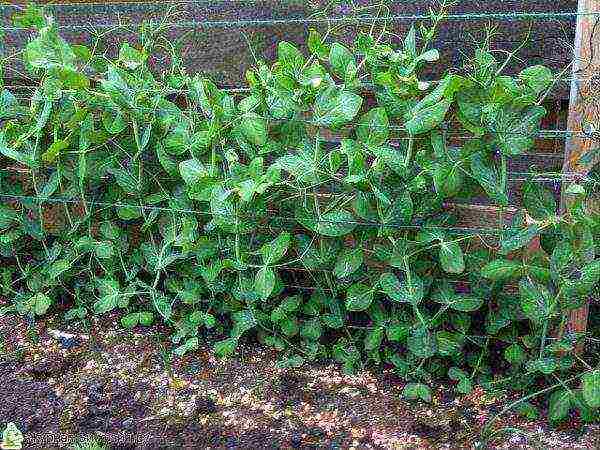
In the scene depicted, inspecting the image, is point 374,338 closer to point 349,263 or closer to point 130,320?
point 349,263

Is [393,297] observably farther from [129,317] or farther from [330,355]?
[129,317]

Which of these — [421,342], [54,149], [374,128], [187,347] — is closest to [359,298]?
[421,342]

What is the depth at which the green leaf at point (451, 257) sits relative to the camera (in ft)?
7.39

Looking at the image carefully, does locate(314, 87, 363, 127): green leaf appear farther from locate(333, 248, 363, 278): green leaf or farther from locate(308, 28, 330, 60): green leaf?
locate(333, 248, 363, 278): green leaf

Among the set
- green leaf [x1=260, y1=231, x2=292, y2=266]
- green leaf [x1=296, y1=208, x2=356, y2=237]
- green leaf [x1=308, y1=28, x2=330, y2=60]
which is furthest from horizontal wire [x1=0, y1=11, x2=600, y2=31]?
green leaf [x1=260, y1=231, x2=292, y2=266]

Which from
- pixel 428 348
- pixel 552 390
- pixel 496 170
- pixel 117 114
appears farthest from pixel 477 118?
pixel 117 114

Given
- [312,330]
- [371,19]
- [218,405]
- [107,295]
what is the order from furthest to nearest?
[107,295] → [312,330] → [218,405] → [371,19]

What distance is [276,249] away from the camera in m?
2.41

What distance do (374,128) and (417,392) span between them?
0.86 meters

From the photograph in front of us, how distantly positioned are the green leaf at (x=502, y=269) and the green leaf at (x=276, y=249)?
611mm

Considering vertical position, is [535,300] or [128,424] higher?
[535,300]

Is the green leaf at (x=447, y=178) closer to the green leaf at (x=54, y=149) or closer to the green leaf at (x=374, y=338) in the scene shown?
the green leaf at (x=374, y=338)

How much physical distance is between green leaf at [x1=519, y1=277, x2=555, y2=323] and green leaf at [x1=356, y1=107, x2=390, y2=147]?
59 centimetres

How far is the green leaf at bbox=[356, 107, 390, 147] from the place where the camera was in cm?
221
